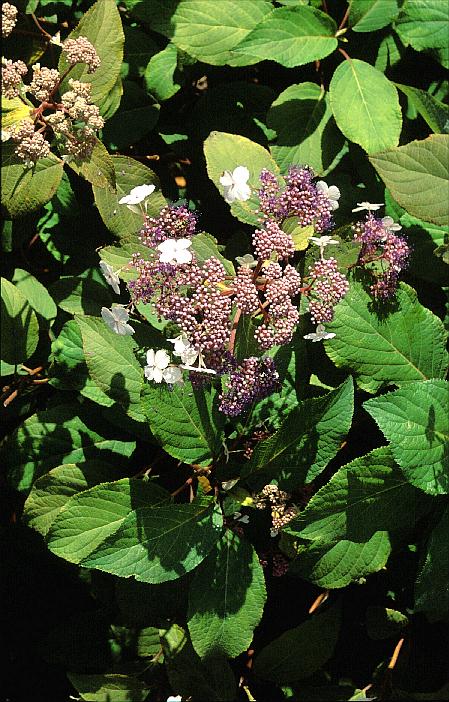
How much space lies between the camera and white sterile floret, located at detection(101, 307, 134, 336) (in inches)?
56.1

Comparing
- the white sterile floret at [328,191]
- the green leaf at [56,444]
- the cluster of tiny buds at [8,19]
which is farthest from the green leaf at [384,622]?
the cluster of tiny buds at [8,19]

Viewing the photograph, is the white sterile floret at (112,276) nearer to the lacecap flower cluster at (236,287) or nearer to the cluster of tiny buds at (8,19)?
the lacecap flower cluster at (236,287)

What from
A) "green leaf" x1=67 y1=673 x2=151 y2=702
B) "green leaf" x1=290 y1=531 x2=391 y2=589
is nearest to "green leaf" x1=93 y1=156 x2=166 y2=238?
"green leaf" x1=290 y1=531 x2=391 y2=589

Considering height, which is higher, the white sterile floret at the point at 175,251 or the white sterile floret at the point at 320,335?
the white sterile floret at the point at 175,251

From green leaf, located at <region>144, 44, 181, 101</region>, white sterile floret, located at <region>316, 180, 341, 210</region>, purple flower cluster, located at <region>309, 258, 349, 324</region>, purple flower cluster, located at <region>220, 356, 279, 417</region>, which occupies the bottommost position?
purple flower cluster, located at <region>220, 356, 279, 417</region>

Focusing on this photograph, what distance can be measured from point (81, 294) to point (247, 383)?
0.67 m

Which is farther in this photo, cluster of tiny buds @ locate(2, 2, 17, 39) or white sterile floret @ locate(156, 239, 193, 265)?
cluster of tiny buds @ locate(2, 2, 17, 39)

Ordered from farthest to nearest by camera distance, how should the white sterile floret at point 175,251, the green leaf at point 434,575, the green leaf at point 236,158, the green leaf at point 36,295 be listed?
the green leaf at point 36,295 → the green leaf at point 236,158 → the green leaf at point 434,575 → the white sterile floret at point 175,251

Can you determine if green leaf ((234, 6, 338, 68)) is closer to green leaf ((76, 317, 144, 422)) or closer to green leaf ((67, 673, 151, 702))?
green leaf ((76, 317, 144, 422))

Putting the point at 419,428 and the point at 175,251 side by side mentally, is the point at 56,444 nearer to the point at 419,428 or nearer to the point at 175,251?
the point at 175,251

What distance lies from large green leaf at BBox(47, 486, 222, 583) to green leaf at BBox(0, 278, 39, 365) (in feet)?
1.28

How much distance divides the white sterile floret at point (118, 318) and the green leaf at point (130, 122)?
26.2 inches

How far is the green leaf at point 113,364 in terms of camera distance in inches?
64.2

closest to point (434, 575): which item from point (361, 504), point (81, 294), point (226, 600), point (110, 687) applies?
point (361, 504)
